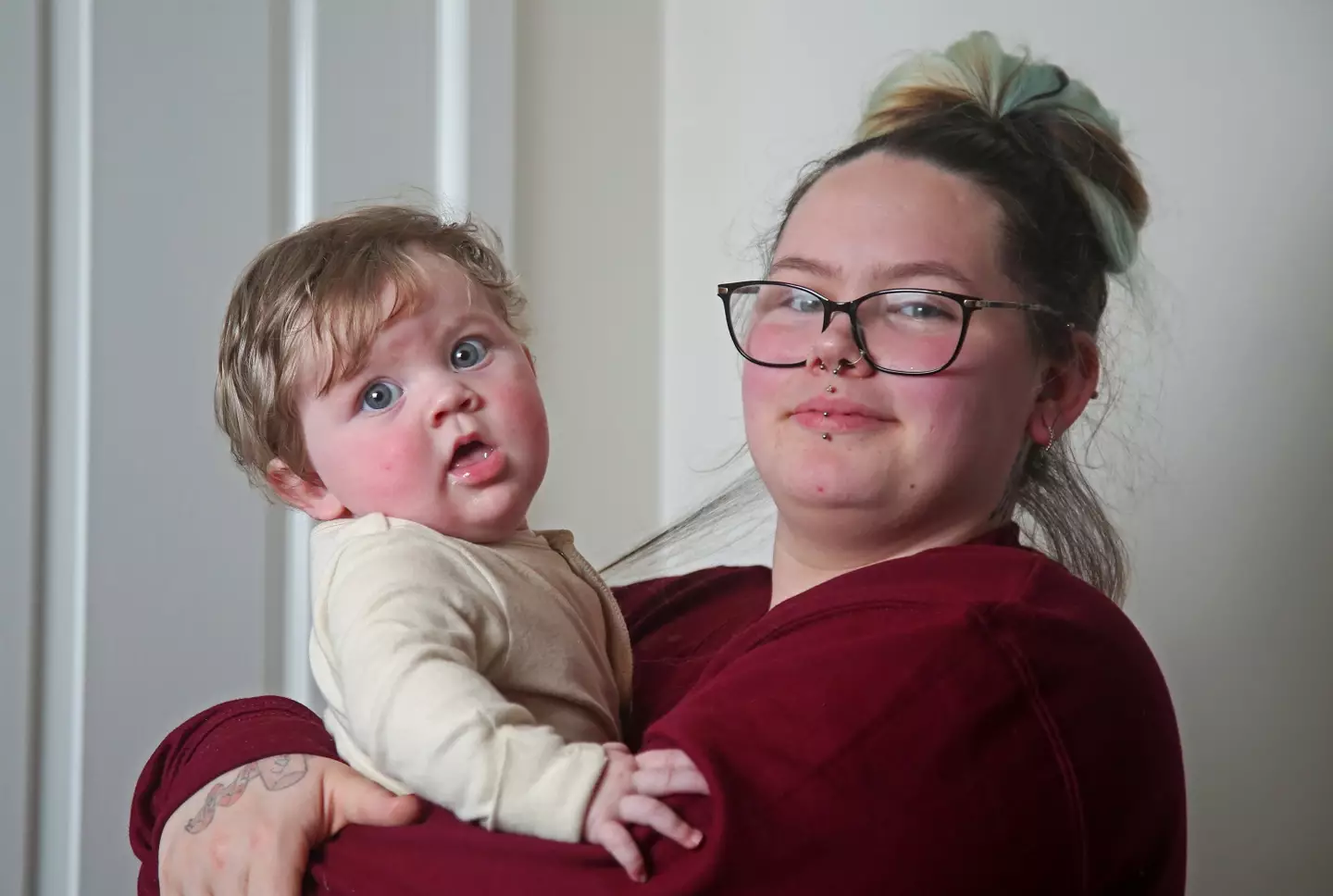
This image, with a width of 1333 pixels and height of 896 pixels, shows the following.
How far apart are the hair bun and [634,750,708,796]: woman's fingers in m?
0.81

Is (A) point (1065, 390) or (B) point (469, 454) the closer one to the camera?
(B) point (469, 454)

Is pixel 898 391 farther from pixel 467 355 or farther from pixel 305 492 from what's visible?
pixel 305 492

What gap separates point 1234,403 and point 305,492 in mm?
1375

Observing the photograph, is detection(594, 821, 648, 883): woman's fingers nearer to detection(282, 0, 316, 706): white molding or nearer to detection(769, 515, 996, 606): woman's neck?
detection(769, 515, 996, 606): woman's neck

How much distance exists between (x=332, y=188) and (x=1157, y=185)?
131cm

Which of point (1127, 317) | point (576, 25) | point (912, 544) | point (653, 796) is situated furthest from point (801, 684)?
point (576, 25)

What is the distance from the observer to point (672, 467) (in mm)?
2566

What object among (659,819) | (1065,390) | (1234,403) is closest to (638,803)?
(659,819)

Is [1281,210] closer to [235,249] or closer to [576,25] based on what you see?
[576,25]

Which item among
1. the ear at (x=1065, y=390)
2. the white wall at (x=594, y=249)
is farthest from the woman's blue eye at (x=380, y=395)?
the white wall at (x=594, y=249)

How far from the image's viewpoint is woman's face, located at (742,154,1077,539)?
111cm

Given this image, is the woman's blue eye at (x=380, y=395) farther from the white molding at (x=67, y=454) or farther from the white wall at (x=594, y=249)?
the white wall at (x=594, y=249)

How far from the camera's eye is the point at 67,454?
1652mm

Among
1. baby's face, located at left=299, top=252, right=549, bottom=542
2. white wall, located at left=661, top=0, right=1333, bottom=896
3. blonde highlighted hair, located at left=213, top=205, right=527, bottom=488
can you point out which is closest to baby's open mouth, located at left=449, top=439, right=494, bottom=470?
baby's face, located at left=299, top=252, right=549, bottom=542
